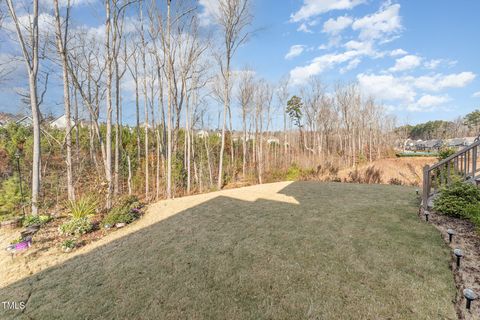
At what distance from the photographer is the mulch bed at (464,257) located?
1.89 metres

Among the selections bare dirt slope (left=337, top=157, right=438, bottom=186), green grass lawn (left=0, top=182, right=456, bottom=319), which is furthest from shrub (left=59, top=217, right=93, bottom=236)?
bare dirt slope (left=337, top=157, right=438, bottom=186)

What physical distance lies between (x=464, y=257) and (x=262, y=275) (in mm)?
2500

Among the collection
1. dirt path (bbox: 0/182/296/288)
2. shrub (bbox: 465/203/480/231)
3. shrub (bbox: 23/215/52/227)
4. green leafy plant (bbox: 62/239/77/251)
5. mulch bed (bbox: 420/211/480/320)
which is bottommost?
dirt path (bbox: 0/182/296/288)

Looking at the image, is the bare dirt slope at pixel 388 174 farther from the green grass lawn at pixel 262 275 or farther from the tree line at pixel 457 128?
the tree line at pixel 457 128

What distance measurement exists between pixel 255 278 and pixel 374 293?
1.29 metres

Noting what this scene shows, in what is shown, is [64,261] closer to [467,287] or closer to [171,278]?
[171,278]

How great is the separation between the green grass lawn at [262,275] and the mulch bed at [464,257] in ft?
0.27

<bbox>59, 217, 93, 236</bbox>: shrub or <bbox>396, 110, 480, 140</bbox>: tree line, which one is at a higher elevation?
<bbox>396, 110, 480, 140</bbox>: tree line

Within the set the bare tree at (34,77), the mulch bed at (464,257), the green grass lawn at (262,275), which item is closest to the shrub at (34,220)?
the bare tree at (34,77)

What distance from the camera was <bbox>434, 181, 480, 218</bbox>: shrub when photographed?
137 inches

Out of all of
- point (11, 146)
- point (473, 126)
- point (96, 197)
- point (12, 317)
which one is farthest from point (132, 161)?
point (473, 126)

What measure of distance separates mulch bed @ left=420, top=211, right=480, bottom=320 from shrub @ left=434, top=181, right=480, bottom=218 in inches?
5.0

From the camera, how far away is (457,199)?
11.9ft

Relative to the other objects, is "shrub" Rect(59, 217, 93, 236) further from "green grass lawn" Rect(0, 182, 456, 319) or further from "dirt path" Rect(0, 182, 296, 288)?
"green grass lawn" Rect(0, 182, 456, 319)
